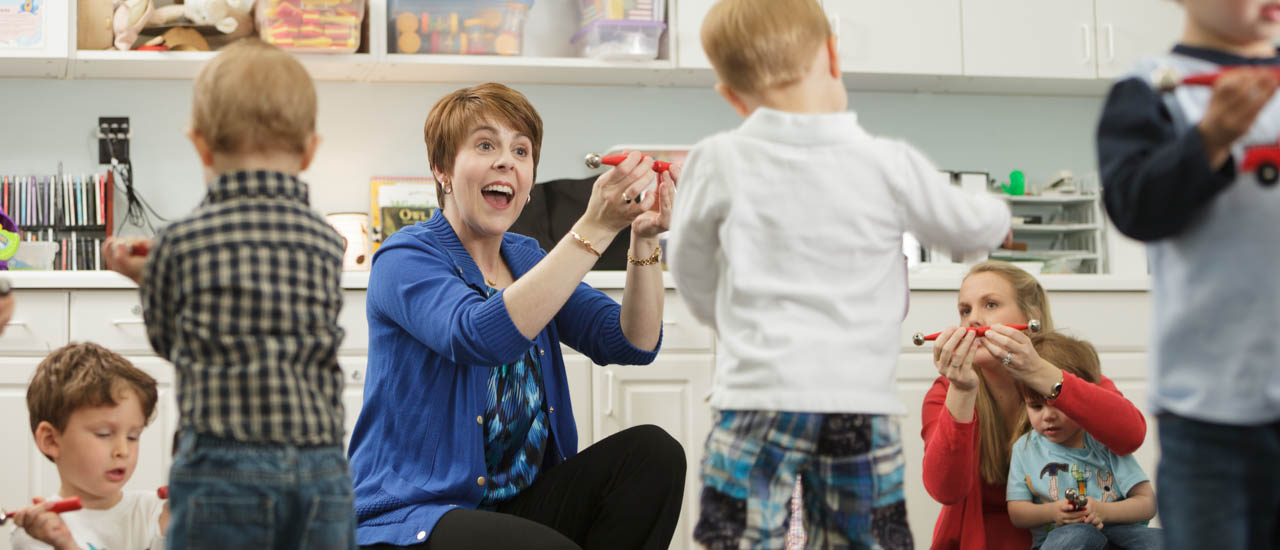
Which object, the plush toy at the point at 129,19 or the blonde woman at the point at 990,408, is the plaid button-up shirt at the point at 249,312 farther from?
the plush toy at the point at 129,19

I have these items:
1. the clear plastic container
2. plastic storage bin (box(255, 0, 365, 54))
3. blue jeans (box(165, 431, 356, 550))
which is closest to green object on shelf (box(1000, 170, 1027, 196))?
the clear plastic container

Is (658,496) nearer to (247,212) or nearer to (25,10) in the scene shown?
(247,212)

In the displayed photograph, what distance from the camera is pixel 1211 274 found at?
2.88 ft

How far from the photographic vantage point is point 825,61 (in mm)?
1129

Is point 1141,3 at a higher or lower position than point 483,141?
higher

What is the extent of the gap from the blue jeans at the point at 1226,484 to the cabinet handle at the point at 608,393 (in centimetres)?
179

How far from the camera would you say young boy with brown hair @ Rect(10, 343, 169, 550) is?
1.48m

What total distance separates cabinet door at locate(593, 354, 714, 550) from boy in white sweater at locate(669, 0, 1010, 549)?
153cm

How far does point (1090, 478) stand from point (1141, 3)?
1.93m

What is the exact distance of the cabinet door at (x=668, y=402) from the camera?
2.62 meters

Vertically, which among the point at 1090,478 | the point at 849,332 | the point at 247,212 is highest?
the point at 247,212

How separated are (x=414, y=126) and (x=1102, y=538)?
81.9 inches

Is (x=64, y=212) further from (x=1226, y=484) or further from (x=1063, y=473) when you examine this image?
(x=1226, y=484)

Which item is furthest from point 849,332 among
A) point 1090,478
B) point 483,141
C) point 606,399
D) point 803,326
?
point 606,399
